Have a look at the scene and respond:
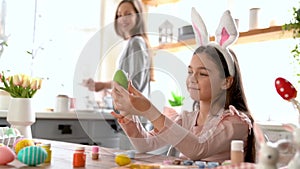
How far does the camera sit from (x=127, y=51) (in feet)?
6.02

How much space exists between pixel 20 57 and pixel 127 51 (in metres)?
1.73

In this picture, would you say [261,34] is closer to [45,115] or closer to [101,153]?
[45,115]

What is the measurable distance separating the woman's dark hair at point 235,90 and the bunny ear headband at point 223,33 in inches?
0.6

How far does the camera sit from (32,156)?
986mm

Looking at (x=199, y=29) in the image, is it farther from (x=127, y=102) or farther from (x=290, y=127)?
(x=290, y=127)

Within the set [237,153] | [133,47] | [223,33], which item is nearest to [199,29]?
[223,33]

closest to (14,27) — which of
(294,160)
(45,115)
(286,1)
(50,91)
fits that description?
(50,91)

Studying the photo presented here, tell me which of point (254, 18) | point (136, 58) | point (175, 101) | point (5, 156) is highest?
point (254, 18)

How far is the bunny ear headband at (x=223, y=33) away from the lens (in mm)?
1361

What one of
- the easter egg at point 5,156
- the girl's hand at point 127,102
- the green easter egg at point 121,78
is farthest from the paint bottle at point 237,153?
the easter egg at point 5,156

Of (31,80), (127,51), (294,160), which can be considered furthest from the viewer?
(127,51)

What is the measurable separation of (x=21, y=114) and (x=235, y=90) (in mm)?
813

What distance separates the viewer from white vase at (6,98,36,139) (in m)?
1.55

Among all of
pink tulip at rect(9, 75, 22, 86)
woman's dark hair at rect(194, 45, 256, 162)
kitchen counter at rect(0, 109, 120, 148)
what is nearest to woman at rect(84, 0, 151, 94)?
woman's dark hair at rect(194, 45, 256, 162)
